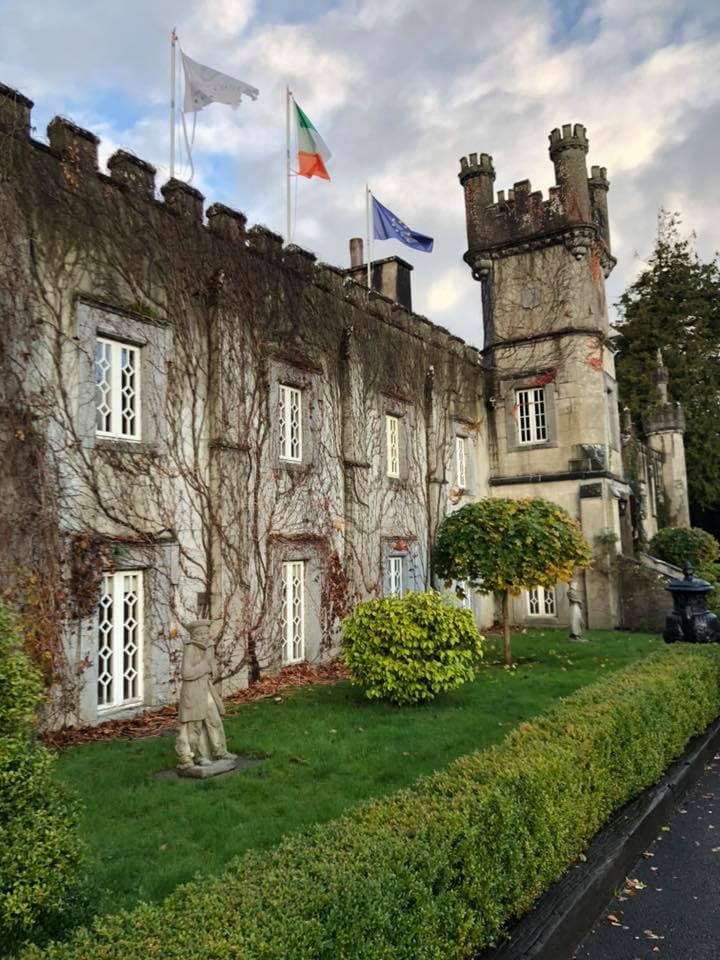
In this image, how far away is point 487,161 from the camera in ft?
70.3

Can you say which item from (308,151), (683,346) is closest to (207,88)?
(308,151)

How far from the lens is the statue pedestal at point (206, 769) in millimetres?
7183

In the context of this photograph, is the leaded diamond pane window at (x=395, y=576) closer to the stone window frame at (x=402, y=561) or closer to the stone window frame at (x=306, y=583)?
the stone window frame at (x=402, y=561)

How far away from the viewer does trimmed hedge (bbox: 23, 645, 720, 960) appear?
3146 mm

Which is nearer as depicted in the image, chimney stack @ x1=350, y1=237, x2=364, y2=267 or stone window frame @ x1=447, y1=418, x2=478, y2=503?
stone window frame @ x1=447, y1=418, x2=478, y2=503

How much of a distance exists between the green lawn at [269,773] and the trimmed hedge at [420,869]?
1289 mm

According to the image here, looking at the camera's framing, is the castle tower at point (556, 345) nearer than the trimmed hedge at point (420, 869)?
No

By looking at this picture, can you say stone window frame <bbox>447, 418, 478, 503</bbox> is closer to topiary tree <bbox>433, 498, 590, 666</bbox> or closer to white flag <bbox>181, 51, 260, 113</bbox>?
topiary tree <bbox>433, 498, 590, 666</bbox>

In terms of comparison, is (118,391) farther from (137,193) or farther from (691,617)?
(691,617)

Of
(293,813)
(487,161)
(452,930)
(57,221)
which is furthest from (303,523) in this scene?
(487,161)

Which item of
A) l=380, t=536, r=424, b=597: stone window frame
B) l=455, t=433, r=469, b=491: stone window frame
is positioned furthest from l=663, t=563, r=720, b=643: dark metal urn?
l=455, t=433, r=469, b=491: stone window frame

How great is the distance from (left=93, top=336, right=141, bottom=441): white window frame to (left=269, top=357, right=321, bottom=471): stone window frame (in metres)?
2.86

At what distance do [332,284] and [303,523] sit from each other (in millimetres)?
5167

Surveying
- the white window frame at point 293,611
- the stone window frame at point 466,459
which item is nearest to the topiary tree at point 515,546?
the white window frame at point 293,611
